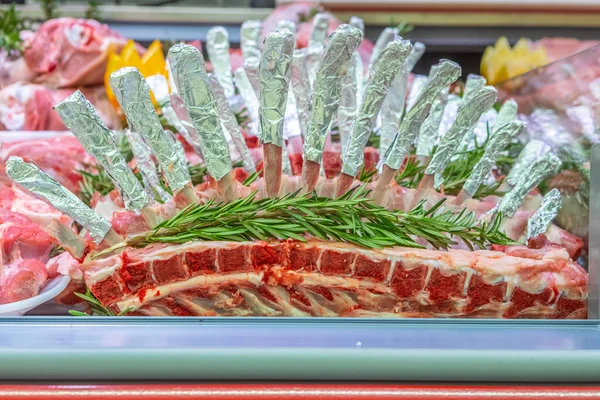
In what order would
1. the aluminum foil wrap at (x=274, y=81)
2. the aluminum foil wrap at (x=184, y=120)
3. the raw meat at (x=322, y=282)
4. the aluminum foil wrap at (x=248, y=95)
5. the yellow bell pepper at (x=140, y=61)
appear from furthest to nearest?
the yellow bell pepper at (x=140, y=61), the aluminum foil wrap at (x=248, y=95), the aluminum foil wrap at (x=184, y=120), the raw meat at (x=322, y=282), the aluminum foil wrap at (x=274, y=81)

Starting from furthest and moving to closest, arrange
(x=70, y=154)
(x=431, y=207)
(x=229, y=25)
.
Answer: (x=229, y=25), (x=70, y=154), (x=431, y=207)

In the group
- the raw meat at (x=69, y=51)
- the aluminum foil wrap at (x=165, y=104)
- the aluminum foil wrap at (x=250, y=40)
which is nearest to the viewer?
the aluminum foil wrap at (x=165, y=104)

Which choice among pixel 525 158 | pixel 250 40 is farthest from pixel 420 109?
pixel 250 40

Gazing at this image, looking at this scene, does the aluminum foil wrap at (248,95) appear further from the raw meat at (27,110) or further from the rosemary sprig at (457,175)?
the raw meat at (27,110)

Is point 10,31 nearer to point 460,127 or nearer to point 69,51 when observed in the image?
point 69,51

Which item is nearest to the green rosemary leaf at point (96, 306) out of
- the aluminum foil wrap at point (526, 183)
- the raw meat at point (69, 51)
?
the aluminum foil wrap at point (526, 183)

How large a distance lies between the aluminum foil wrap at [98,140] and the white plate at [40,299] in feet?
0.70

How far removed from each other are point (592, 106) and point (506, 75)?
3.78 feet

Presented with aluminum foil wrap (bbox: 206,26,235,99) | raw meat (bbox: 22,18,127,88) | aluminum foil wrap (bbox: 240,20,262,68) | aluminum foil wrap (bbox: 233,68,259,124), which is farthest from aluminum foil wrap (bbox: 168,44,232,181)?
raw meat (bbox: 22,18,127,88)

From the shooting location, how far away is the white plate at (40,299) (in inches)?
42.3

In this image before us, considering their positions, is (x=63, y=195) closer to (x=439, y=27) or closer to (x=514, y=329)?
(x=514, y=329)

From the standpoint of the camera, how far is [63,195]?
41.2 inches

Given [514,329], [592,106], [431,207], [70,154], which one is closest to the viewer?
[514,329]

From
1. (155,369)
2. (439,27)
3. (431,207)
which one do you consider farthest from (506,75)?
(155,369)
